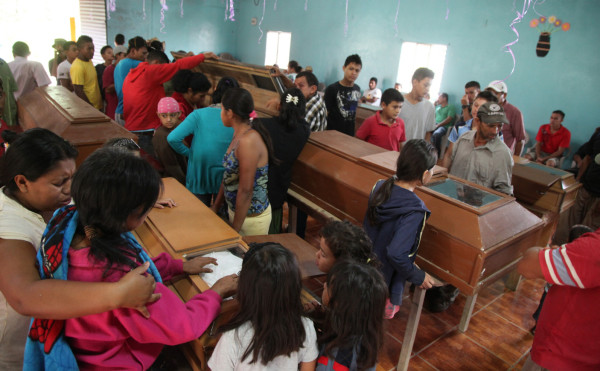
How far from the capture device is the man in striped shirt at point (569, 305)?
136 cm

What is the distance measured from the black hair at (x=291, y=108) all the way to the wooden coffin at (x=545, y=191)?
194 centimetres

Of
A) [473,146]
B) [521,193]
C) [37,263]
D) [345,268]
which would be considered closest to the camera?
[37,263]

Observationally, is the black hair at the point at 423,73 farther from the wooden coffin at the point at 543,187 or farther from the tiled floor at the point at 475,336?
the tiled floor at the point at 475,336

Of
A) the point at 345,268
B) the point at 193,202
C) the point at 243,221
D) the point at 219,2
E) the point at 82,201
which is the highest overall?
the point at 219,2

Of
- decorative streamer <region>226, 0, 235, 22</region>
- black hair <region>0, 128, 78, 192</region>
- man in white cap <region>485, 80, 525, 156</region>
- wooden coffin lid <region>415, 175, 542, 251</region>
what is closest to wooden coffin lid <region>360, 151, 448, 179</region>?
wooden coffin lid <region>415, 175, 542, 251</region>

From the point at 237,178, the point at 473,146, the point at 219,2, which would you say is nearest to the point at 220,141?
the point at 237,178

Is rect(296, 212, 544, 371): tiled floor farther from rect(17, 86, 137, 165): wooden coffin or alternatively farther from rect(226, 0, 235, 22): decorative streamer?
rect(226, 0, 235, 22): decorative streamer

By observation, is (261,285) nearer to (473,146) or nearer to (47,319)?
(47,319)

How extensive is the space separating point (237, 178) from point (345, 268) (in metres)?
1.11

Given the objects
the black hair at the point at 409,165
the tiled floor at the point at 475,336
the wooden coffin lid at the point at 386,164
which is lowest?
the tiled floor at the point at 475,336

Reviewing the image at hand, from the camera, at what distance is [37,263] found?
102 cm

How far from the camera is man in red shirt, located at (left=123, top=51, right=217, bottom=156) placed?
332 centimetres

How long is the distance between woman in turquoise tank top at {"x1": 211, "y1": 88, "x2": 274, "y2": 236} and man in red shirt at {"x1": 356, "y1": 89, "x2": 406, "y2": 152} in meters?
1.43

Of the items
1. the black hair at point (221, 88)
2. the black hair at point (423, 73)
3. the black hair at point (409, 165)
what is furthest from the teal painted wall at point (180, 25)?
the black hair at point (409, 165)
